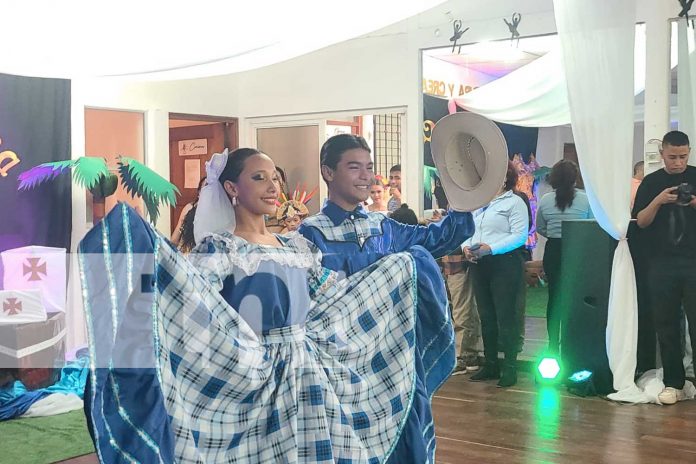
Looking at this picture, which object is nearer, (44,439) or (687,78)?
(44,439)

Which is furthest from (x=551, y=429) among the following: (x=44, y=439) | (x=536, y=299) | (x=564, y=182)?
(x=44, y=439)

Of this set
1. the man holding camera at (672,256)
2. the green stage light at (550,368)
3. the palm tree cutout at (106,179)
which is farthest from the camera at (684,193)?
the palm tree cutout at (106,179)

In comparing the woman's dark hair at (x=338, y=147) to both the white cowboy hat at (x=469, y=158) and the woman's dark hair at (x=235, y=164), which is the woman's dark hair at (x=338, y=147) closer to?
the white cowboy hat at (x=469, y=158)

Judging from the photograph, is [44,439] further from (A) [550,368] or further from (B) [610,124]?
(B) [610,124]

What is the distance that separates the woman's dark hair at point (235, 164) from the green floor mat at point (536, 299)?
3.44 meters

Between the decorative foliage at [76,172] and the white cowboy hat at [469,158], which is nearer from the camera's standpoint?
the white cowboy hat at [469,158]

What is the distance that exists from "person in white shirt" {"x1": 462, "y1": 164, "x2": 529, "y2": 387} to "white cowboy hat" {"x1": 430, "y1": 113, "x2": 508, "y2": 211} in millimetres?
2050

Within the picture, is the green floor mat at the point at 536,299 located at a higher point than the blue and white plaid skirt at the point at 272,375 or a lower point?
lower

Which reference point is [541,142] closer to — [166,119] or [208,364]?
[166,119]

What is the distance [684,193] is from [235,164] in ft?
9.03

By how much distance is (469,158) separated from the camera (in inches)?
109

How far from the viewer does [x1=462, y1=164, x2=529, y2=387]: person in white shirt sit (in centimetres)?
477

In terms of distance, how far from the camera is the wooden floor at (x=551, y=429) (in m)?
3.43

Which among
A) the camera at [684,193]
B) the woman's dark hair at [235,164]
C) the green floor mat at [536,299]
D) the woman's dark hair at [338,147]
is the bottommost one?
the green floor mat at [536,299]
